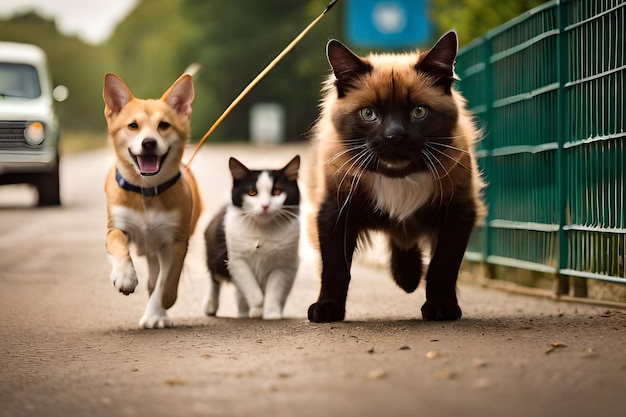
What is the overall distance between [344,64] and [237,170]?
4.30 feet

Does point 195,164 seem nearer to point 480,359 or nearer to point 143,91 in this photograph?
point 480,359

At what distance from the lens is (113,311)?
6746 mm

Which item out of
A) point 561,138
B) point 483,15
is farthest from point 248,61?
point 561,138

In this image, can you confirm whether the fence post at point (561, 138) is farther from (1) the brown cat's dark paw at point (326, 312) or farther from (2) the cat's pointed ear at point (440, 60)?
(1) the brown cat's dark paw at point (326, 312)

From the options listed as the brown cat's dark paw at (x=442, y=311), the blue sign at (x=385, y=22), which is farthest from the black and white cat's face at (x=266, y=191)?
the blue sign at (x=385, y=22)

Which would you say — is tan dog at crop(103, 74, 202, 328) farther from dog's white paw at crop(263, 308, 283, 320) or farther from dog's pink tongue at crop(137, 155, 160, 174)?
dog's white paw at crop(263, 308, 283, 320)

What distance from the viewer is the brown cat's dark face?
4926 millimetres

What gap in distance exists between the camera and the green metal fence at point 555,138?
6285mm

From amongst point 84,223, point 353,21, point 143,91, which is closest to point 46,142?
point 84,223

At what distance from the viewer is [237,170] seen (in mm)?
6199

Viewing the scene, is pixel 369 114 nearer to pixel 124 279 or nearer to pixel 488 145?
pixel 124 279

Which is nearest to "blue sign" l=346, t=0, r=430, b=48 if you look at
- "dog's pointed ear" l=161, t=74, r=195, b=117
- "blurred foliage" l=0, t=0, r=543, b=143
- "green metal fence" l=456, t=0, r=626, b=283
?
"green metal fence" l=456, t=0, r=626, b=283

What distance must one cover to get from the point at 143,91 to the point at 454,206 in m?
46.6

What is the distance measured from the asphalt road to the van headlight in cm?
836
